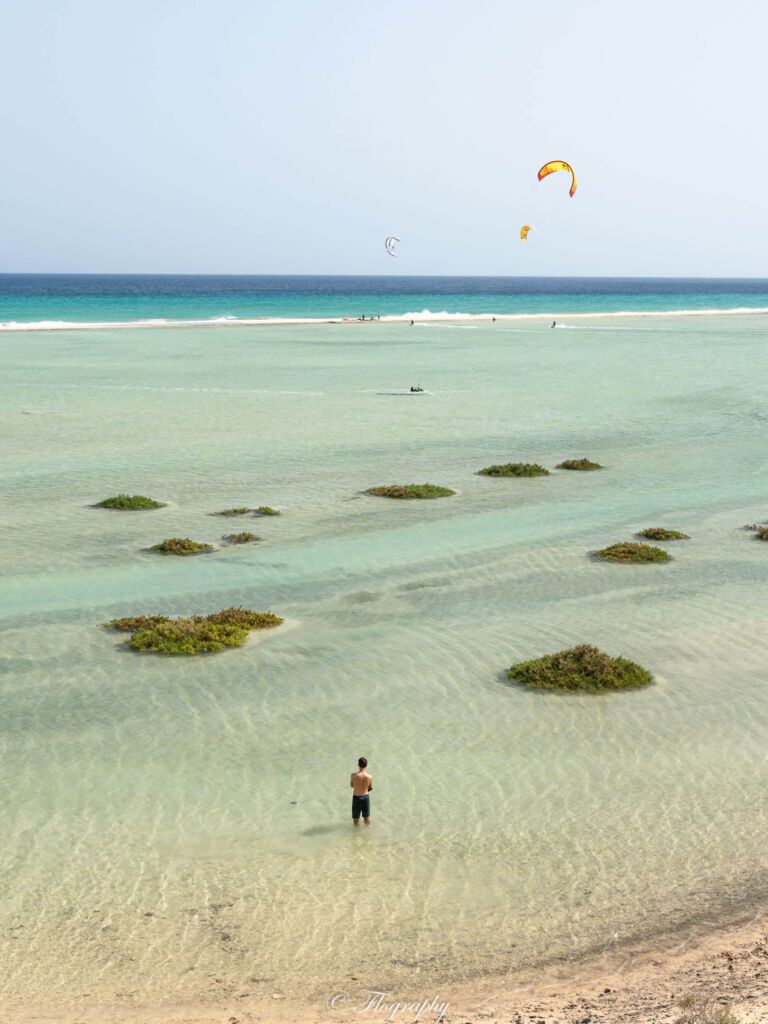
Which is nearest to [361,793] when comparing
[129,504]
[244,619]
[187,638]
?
[187,638]

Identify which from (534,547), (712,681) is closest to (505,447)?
(534,547)

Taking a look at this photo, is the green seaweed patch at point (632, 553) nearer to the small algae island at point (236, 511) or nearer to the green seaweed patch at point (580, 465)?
the small algae island at point (236, 511)

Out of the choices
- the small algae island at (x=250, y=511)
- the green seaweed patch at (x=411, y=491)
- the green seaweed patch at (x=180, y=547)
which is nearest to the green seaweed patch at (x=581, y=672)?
the green seaweed patch at (x=180, y=547)

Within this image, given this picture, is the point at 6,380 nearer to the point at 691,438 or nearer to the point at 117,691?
the point at 691,438

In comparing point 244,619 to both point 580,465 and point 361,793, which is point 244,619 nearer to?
point 361,793

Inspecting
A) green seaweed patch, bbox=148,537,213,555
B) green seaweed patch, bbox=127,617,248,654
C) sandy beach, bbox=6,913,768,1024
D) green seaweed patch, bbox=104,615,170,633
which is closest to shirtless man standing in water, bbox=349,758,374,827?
sandy beach, bbox=6,913,768,1024

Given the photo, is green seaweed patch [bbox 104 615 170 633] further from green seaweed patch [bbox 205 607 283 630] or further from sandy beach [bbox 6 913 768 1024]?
sandy beach [bbox 6 913 768 1024]
